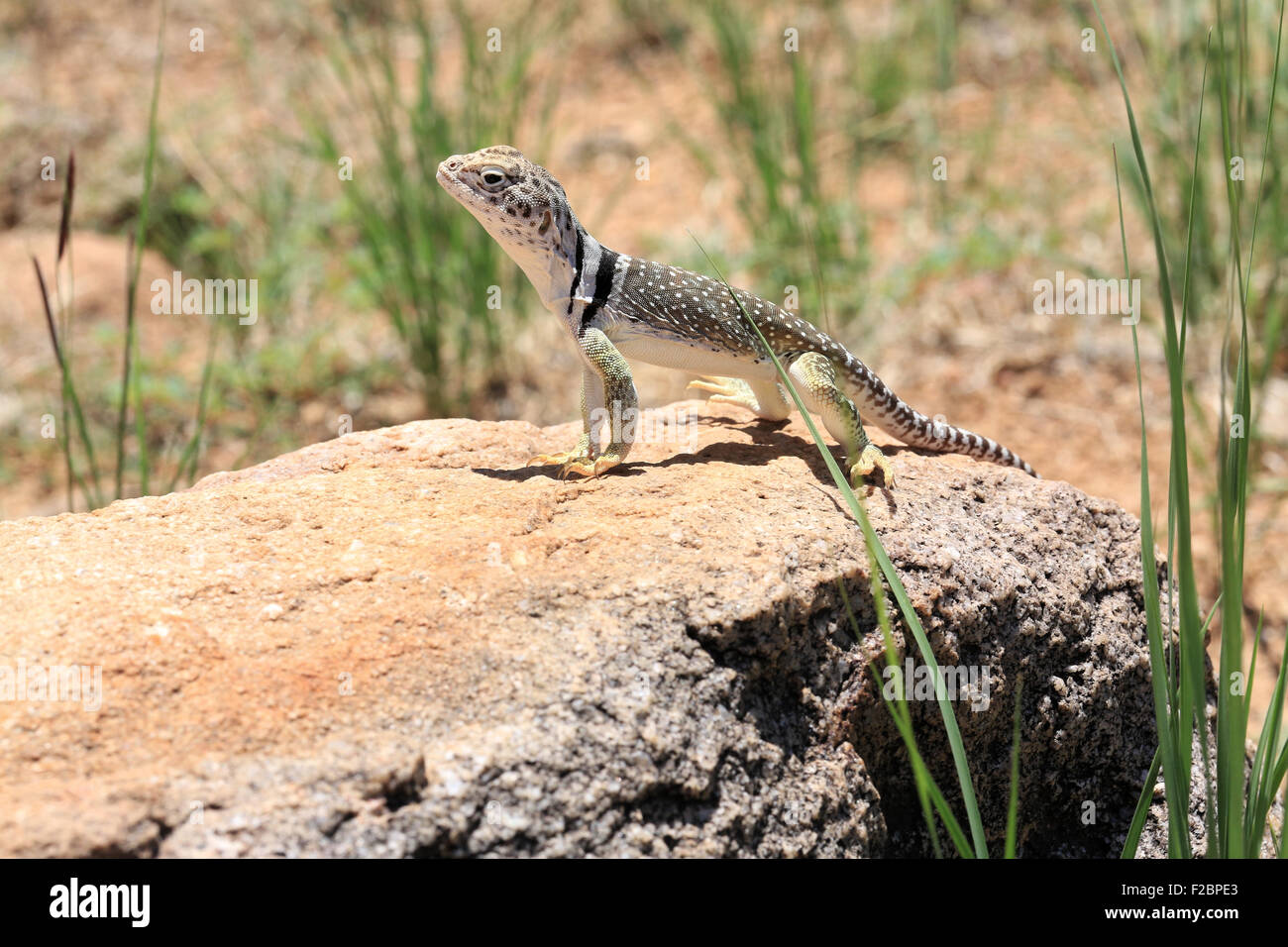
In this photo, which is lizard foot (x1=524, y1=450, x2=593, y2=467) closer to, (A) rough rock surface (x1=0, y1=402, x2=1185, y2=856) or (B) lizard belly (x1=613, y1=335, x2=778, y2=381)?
(A) rough rock surface (x1=0, y1=402, x2=1185, y2=856)

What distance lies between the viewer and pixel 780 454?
4.16m

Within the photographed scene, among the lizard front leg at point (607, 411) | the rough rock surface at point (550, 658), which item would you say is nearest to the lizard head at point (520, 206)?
the lizard front leg at point (607, 411)

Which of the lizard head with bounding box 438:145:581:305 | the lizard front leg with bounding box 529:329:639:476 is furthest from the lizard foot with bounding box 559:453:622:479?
the lizard head with bounding box 438:145:581:305

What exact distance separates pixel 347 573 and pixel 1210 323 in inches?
232

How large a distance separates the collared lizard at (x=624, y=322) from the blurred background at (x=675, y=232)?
1.27 metres

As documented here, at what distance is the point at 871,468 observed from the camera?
13.0ft

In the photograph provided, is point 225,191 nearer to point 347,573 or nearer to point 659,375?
point 659,375

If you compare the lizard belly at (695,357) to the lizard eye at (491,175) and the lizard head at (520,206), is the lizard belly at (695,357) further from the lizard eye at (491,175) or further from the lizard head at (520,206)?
the lizard eye at (491,175)

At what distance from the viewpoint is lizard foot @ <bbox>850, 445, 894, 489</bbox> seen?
12.9 ft

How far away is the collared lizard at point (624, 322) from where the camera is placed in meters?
3.97

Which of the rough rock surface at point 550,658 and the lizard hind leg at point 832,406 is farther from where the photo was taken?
the lizard hind leg at point 832,406

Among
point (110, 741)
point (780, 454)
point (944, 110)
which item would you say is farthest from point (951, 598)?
point (944, 110)

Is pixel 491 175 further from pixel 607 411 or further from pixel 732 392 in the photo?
pixel 732 392

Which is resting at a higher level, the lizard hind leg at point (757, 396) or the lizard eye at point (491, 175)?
the lizard eye at point (491, 175)
